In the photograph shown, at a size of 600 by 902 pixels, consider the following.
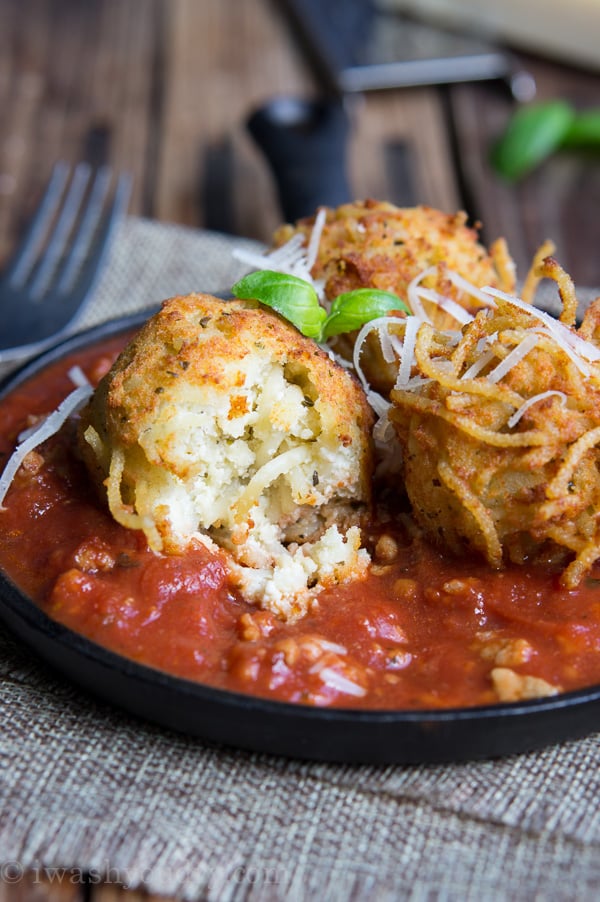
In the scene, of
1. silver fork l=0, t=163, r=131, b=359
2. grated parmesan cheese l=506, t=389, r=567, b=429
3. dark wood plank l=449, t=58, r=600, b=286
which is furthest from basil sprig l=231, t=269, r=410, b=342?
dark wood plank l=449, t=58, r=600, b=286

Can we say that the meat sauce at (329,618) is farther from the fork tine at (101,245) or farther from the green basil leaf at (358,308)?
the fork tine at (101,245)

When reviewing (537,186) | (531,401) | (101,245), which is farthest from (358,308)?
(537,186)

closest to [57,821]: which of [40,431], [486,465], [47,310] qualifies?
[40,431]

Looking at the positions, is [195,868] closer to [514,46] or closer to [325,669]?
[325,669]

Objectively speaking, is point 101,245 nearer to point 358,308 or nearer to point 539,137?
point 358,308

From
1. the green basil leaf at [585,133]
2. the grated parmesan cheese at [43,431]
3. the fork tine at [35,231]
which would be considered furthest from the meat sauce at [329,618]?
the green basil leaf at [585,133]
